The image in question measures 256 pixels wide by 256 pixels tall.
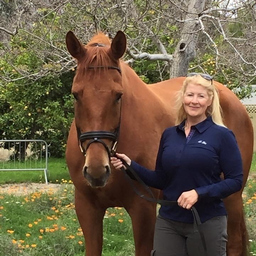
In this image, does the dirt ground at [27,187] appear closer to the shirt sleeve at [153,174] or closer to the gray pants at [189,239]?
the shirt sleeve at [153,174]

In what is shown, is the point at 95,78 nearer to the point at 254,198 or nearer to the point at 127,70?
the point at 127,70

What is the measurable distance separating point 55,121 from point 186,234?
700cm

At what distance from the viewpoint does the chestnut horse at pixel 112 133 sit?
2.65 metres

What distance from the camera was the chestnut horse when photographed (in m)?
2.65

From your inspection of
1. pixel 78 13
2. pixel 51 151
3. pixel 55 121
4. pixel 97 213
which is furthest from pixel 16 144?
pixel 97 213

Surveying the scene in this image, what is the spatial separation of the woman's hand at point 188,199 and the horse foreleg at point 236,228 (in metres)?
1.68

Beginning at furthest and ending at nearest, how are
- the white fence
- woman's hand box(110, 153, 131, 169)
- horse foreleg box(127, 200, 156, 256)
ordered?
the white fence → horse foreleg box(127, 200, 156, 256) → woman's hand box(110, 153, 131, 169)

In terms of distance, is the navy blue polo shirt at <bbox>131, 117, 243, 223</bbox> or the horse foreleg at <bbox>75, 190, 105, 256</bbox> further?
the horse foreleg at <bbox>75, 190, 105, 256</bbox>

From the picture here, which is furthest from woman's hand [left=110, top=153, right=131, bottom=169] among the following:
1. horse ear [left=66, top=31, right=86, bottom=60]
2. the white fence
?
the white fence

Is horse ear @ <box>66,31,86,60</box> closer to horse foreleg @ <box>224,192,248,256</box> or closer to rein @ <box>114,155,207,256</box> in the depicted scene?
rein @ <box>114,155,207,256</box>

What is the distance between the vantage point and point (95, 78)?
2691mm

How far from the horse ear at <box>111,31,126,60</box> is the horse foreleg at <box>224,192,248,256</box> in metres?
1.90

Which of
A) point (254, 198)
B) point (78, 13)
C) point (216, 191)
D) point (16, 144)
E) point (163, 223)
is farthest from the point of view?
point (16, 144)

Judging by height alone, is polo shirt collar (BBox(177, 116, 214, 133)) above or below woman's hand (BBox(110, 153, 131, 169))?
above
